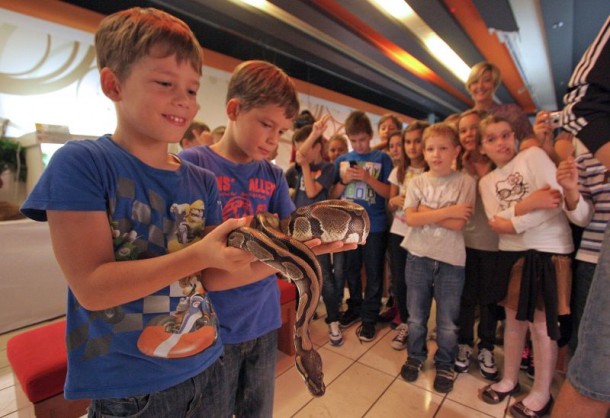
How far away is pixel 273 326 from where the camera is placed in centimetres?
148

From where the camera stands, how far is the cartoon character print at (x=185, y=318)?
943 millimetres

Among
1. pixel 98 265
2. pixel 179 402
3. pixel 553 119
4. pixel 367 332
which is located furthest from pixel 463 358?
pixel 98 265

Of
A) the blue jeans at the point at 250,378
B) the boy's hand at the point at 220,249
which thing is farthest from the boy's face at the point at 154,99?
the blue jeans at the point at 250,378

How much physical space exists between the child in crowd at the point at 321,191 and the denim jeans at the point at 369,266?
16cm

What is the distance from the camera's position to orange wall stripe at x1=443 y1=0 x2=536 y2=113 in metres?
5.77

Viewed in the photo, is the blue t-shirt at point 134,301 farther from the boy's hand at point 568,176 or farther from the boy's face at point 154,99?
the boy's hand at point 568,176

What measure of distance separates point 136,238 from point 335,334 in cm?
293

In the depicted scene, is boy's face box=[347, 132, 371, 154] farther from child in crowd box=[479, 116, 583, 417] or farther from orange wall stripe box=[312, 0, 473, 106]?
orange wall stripe box=[312, 0, 473, 106]

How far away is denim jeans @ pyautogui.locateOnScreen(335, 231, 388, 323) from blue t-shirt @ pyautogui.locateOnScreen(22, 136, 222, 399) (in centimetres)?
273

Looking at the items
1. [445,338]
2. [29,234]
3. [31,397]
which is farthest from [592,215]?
[29,234]

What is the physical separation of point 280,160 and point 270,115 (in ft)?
22.7

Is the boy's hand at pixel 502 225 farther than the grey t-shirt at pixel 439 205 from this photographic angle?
No

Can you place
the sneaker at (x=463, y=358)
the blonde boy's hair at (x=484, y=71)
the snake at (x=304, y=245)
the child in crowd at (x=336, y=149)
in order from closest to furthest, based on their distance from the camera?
1. the snake at (x=304, y=245)
2. the sneaker at (x=463, y=358)
3. the blonde boy's hair at (x=484, y=71)
4. the child in crowd at (x=336, y=149)

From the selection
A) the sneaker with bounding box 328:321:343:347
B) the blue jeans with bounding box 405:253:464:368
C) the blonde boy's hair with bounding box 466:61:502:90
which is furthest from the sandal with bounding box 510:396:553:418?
the blonde boy's hair with bounding box 466:61:502:90
